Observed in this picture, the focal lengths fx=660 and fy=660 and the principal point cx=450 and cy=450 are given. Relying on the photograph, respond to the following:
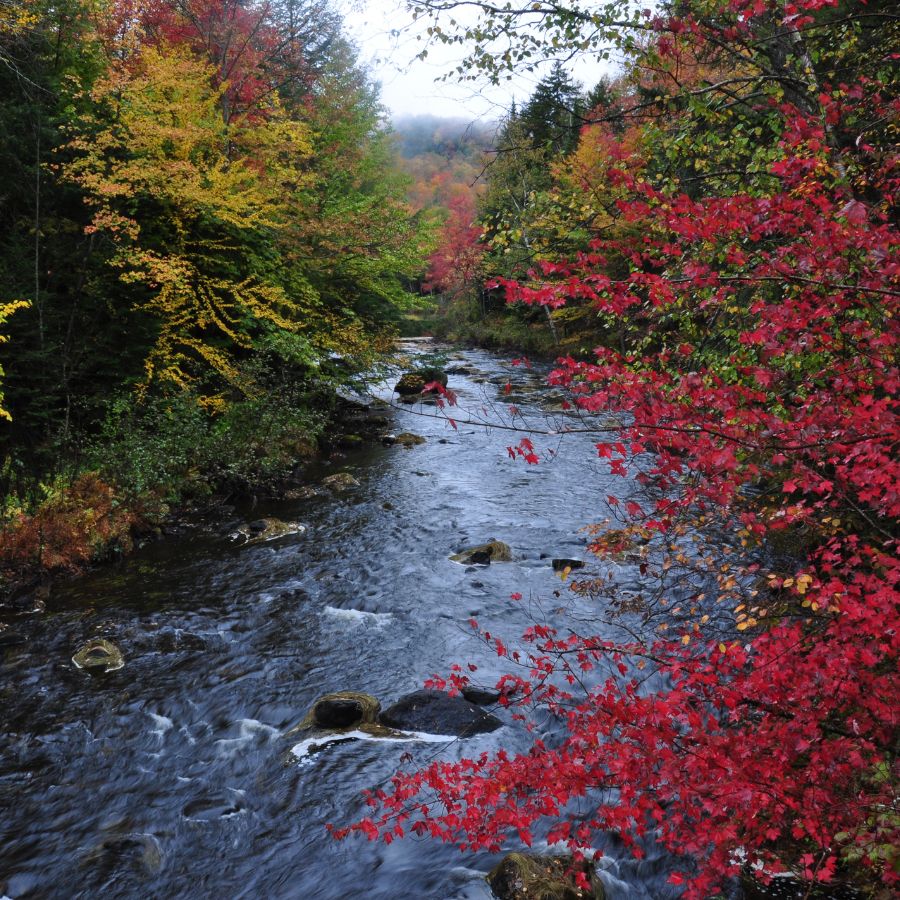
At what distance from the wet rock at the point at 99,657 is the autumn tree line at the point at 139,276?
2169mm

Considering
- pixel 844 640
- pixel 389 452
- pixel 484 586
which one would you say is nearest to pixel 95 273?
pixel 389 452

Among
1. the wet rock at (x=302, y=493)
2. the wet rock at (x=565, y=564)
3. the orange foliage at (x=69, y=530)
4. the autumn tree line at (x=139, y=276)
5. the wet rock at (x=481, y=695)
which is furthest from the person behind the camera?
the wet rock at (x=302, y=493)

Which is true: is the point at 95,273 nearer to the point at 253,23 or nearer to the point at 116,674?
the point at 116,674

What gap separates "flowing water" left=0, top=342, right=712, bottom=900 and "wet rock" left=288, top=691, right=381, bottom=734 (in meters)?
0.21

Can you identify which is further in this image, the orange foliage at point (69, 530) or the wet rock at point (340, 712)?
the orange foliage at point (69, 530)

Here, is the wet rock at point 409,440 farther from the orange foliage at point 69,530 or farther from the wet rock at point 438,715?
the wet rock at point 438,715

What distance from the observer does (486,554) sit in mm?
9820

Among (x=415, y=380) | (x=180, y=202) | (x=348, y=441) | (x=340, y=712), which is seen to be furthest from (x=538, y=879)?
(x=415, y=380)

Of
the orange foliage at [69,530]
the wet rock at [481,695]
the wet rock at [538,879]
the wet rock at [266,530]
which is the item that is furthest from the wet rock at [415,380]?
the wet rock at [538,879]

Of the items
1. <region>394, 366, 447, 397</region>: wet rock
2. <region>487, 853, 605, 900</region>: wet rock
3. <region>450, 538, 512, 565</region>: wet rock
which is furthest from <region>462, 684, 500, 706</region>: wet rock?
<region>394, 366, 447, 397</region>: wet rock

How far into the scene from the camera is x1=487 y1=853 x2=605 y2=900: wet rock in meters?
4.21

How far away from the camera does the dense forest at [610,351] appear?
149 inches

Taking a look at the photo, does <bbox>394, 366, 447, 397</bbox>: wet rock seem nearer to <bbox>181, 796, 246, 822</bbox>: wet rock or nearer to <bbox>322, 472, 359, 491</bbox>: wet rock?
<bbox>322, 472, 359, 491</bbox>: wet rock

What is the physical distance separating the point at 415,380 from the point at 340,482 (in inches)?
332
